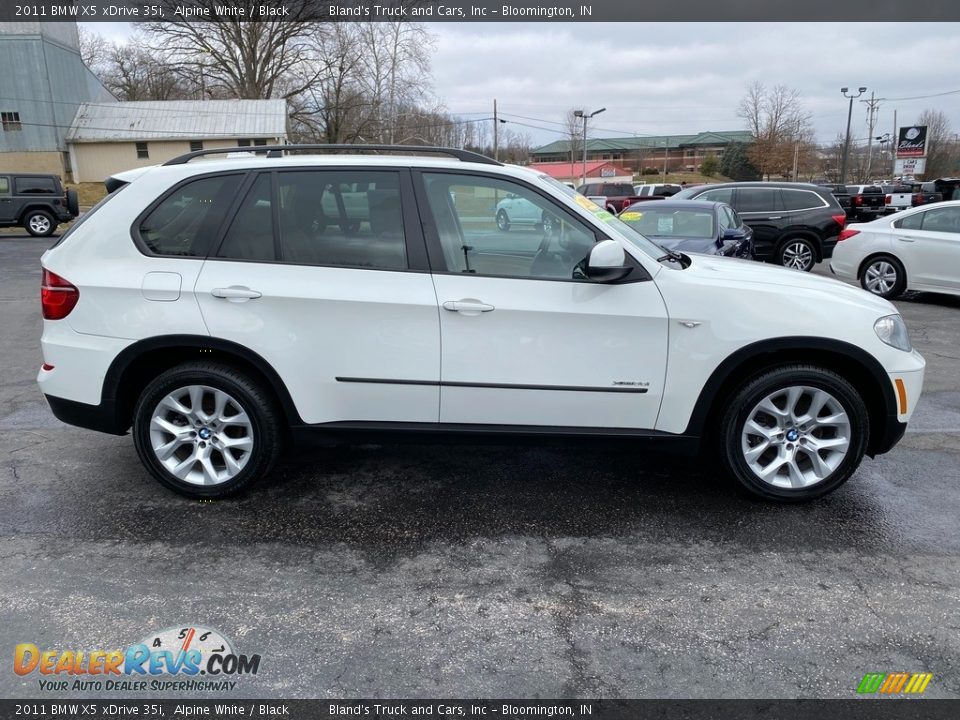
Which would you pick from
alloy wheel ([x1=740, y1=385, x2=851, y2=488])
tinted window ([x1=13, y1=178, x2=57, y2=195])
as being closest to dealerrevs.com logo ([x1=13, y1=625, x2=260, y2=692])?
alloy wheel ([x1=740, y1=385, x2=851, y2=488])

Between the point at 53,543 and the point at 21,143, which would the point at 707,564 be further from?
the point at 21,143

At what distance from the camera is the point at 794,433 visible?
379 cm

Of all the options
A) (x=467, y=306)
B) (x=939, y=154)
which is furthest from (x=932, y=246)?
(x=939, y=154)

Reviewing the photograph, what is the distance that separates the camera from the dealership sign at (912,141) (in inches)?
1690

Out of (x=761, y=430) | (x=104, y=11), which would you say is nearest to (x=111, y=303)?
(x=761, y=430)

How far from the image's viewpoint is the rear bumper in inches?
151

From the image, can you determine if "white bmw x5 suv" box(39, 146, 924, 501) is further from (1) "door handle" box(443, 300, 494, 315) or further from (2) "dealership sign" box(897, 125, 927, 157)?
(2) "dealership sign" box(897, 125, 927, 157)

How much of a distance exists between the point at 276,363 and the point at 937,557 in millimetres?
3383

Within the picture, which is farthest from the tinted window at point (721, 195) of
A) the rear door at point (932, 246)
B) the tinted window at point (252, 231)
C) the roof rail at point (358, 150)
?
the tinted window at point (252, 231)

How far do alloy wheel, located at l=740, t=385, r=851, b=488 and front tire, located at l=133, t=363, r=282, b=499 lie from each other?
260cm

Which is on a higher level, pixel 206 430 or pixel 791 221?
pixel 791 221

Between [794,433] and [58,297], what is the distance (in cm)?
401

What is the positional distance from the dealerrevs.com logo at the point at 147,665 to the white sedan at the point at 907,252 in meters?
10.4

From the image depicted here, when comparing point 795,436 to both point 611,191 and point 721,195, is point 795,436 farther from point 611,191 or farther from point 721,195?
point 611,191
